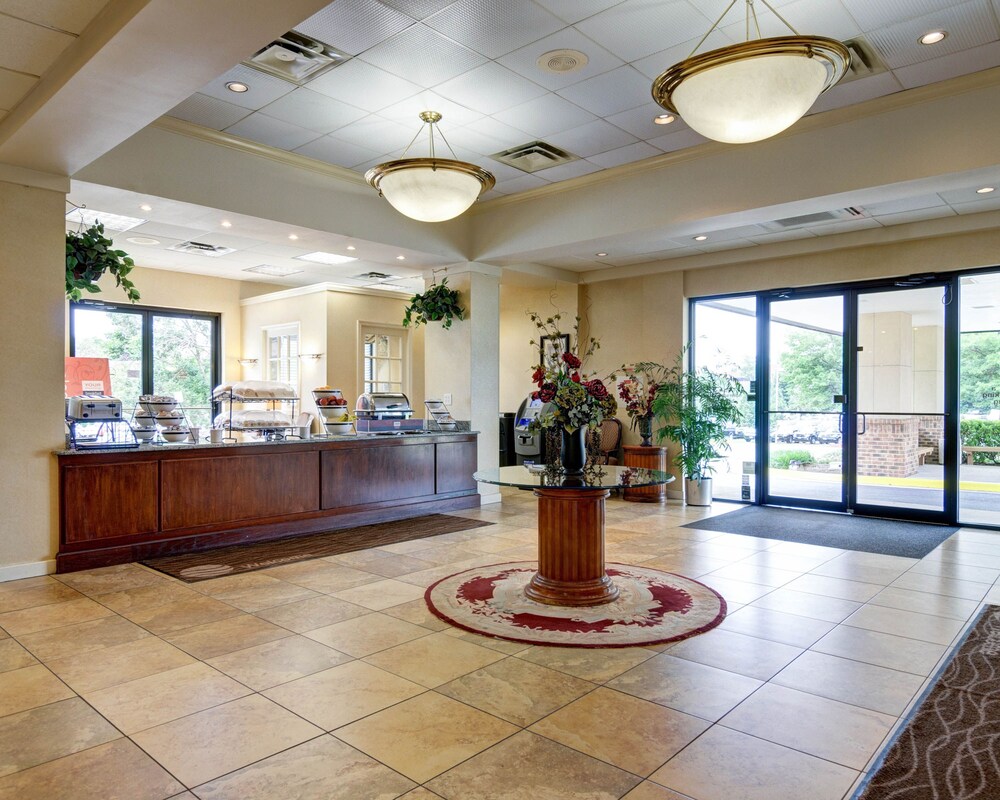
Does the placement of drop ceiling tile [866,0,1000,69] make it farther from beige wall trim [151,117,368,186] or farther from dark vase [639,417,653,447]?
dark vase [639,417,653,447]

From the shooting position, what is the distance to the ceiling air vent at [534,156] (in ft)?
19.5

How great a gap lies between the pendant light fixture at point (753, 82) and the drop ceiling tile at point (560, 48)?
87 centimetres

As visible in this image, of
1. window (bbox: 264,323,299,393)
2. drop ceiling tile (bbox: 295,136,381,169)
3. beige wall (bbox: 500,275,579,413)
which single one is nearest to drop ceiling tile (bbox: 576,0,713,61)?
drop ceiling tile (bbox: 295,136,381,169)

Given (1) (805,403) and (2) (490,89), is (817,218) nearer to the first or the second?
(1) (805,403)

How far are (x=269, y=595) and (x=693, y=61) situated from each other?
402 cm

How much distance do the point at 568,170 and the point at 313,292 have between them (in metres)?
5.88

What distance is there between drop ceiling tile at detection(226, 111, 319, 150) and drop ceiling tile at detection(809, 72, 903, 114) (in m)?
4.07

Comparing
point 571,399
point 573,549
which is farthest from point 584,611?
point 571,399

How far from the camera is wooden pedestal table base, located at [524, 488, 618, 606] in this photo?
13.4 feet

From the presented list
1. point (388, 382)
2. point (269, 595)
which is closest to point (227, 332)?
point (388, 382)

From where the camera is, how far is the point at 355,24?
13.0ft

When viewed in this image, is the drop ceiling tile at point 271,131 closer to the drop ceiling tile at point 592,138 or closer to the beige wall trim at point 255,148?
the beige wall trim at point 255,148

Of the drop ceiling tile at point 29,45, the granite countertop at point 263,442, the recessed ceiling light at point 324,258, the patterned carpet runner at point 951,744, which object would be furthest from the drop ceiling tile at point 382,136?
the patterned carpet runner at point 951,744

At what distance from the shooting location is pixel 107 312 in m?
10.1
